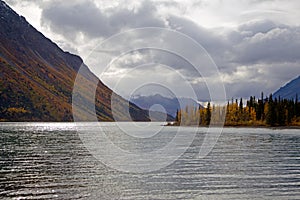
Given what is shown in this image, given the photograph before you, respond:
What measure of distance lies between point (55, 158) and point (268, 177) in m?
41.4

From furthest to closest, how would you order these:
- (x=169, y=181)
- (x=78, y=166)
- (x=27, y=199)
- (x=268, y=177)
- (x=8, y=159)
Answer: (x=8, y=159), (x=78, y=166), (x=268, y=177), (x=169, y=181), (x=27, y=199)

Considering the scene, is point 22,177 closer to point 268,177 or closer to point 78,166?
point 78,166

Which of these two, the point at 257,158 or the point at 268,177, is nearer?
the point at 268,177

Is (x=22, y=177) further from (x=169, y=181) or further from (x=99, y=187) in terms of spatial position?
(x=169, y=181)

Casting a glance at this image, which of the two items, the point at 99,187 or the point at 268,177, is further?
the point at 268,177

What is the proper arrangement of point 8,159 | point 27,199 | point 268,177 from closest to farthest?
point 27,199, point 268,177, point 8,159

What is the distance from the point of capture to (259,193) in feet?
138

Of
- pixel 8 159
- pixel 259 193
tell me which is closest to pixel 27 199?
pixel 259 193

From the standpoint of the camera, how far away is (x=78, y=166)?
6375 cm

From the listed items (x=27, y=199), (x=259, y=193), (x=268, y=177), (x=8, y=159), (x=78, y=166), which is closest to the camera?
(x=27, y=199)

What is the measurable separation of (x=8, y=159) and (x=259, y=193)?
48050 millimetres

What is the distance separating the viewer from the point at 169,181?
161 feet

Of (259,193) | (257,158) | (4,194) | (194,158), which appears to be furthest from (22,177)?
(257,158)

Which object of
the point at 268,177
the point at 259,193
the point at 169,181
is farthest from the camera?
the point at 268,177
